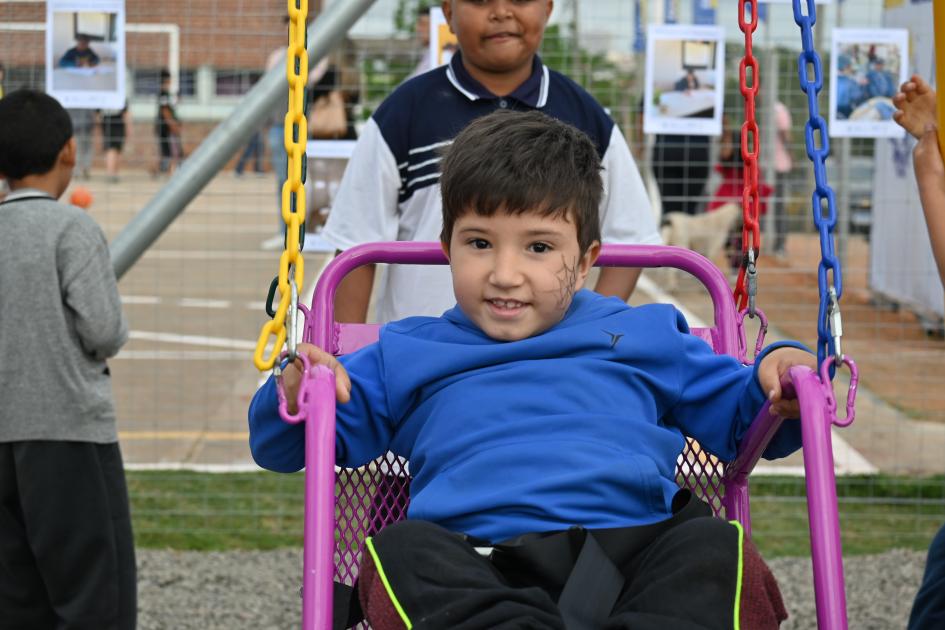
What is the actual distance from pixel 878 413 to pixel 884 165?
110 inches

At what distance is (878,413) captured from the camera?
728 cm

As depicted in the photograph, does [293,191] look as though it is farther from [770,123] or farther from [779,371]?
[770,123]

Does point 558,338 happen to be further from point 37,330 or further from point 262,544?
point 262,544

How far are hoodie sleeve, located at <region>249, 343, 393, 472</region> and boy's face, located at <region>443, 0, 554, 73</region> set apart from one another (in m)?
1.12

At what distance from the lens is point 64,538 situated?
393 cm

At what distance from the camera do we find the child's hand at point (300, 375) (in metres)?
2.38

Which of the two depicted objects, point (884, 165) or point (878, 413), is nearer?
point (878, 413)

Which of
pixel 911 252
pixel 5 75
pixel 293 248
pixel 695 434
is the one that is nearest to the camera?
pixel 293 248

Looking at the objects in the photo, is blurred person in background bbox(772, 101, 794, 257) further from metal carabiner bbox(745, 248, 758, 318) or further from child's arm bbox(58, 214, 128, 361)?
metal carabiner bbox(745, 248, 758, 318)

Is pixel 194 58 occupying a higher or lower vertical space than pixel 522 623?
higher

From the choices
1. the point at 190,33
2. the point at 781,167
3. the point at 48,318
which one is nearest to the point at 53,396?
the point at 48,318

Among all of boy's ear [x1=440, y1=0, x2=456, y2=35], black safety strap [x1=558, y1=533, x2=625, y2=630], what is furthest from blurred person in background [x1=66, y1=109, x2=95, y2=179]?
black safety strap [x1=558, y1=533, x2=625, y2=630]

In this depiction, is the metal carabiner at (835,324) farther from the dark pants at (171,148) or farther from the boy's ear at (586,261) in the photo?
the dark pants at (171,148)

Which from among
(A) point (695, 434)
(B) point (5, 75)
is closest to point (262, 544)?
(B) point (5, 75)
